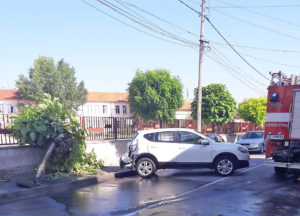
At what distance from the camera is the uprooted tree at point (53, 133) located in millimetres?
9805

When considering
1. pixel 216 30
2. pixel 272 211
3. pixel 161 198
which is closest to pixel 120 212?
pixel 161 198

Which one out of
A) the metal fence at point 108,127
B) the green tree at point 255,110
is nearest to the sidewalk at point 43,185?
the metal fence at point 108,127

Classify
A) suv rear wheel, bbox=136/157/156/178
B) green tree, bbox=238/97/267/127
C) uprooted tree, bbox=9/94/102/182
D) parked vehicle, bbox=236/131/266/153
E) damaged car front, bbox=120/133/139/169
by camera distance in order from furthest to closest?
green tree, bbox=238/97/267/127 < parked vehicle, bbox=236/131/266/153 < damaged car front, bbox=120/133/139/169 < suv rear wheel, bbox=136/157/156/178 < uprooted tree, bbox=9/94/102/182

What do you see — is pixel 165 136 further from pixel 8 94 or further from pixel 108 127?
pixel 8 94

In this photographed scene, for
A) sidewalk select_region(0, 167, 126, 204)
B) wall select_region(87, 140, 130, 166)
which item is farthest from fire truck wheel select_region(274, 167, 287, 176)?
wall select_region(87, 140, 130, 166)

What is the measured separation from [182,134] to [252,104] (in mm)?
22179

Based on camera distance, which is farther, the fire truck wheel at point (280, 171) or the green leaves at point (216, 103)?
the green leaves at point (216, 103)

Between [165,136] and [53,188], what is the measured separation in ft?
13.6

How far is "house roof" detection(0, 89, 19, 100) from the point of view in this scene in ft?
205

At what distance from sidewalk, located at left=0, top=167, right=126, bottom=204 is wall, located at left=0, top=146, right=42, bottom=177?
0.93 ft

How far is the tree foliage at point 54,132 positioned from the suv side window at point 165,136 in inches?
101

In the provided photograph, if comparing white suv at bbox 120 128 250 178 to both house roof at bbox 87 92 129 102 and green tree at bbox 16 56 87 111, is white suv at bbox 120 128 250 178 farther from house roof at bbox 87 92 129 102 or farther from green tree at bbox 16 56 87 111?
house roof at bbox 87 92 129 102

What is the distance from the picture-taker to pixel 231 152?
10.5 meters

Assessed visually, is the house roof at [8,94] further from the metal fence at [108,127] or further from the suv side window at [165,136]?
the suv side window at [165,136]
